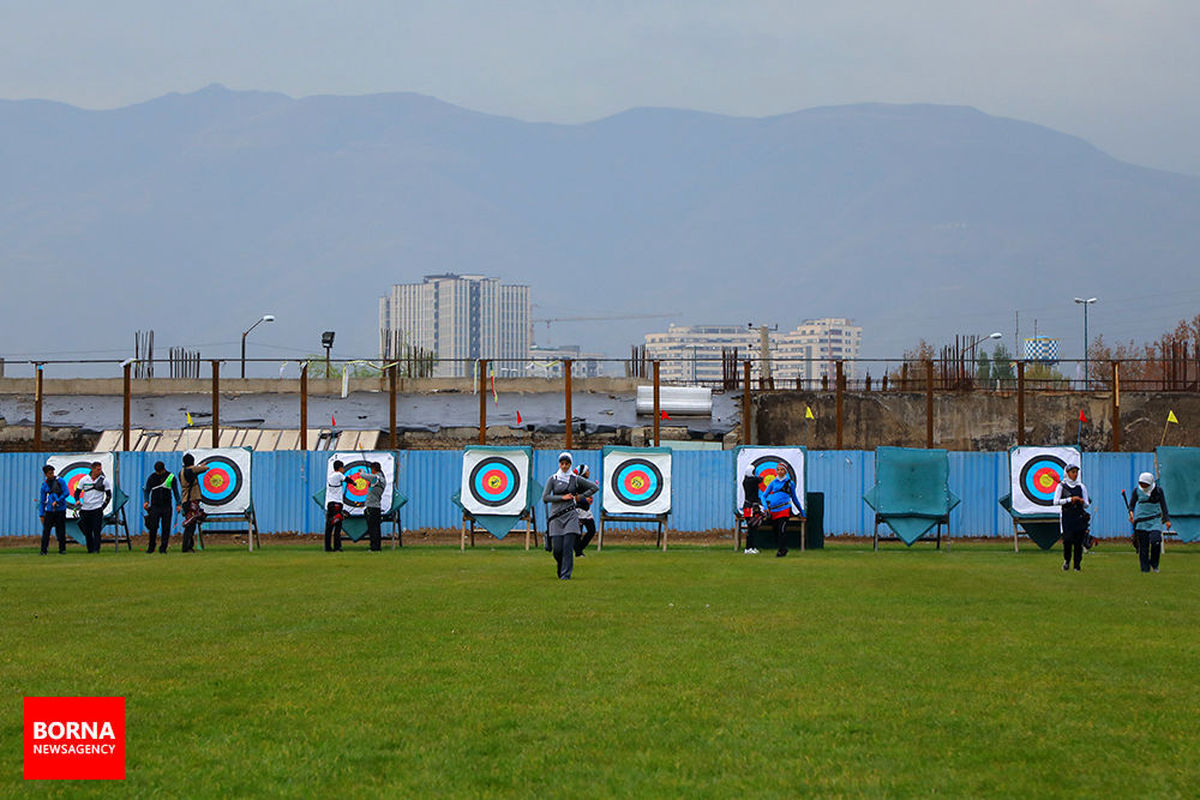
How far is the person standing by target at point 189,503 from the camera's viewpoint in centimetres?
3142

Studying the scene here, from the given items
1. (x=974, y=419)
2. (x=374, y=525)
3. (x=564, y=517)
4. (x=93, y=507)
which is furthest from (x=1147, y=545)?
(x=93, y=507)

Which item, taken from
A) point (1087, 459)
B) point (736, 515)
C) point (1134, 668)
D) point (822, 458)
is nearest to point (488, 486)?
point (736, 515)

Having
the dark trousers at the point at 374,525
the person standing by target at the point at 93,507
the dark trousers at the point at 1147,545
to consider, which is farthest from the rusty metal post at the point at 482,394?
the dark trousers at the point at 1147,545

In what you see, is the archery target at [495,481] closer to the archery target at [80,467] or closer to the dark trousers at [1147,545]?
the archery target at [80,467]

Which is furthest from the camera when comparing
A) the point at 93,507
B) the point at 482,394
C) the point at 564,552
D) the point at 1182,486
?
the point at 482,394

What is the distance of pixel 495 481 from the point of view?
33.8 meters

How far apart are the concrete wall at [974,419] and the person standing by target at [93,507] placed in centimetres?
2285

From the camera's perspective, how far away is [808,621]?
15.1 meters

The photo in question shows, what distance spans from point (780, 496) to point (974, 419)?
19.6 meters

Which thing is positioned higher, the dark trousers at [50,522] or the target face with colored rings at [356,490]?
the target face with colored rings at [356,490]

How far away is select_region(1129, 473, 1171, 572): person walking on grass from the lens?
23.8 metres

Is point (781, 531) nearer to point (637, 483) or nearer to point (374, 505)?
point (637, 483)

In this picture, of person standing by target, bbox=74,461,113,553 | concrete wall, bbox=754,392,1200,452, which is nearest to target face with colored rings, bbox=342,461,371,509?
person standing by target, bbox=74,461,113,553

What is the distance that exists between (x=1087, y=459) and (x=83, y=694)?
30.8 meters
